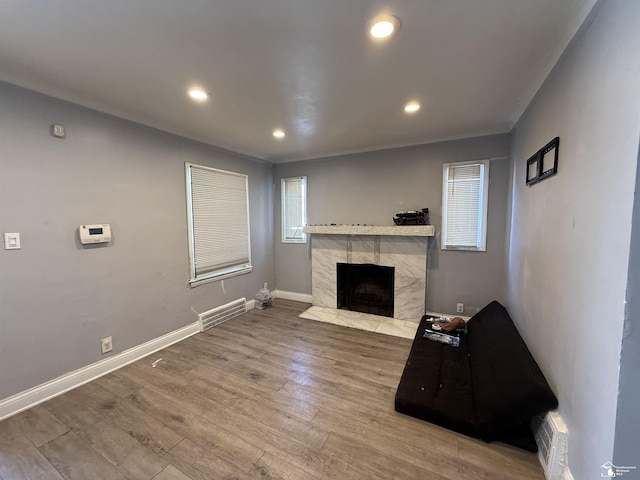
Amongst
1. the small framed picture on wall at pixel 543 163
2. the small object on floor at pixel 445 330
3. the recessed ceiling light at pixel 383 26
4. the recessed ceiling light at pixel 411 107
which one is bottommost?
the small object on floor at pixel 445 330

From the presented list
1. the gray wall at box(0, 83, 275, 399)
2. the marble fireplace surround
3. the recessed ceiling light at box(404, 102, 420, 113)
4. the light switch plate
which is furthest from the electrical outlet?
the recessed ceiling light at box(404, 102, 420, 113)

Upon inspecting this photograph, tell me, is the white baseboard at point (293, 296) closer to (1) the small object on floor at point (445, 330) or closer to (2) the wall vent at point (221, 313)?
(2) the wall vent at point (221, 313)

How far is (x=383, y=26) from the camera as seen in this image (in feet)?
4.43

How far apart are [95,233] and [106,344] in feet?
3.49

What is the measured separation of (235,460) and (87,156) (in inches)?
106

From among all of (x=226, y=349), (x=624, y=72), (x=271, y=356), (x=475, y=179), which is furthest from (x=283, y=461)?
(x=475, y=179)

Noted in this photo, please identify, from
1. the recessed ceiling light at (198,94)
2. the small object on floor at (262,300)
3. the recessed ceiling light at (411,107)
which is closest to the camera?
the recessed ceiling light at (198,94)

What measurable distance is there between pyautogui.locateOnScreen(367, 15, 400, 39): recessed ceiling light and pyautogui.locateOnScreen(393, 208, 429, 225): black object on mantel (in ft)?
7.51

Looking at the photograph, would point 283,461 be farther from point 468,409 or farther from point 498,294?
point 498,294

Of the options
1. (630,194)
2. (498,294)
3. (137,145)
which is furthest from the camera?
(498,294)

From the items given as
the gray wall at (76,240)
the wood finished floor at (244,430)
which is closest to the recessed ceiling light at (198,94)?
the gray wall at (76,240)

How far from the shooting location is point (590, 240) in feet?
3.85

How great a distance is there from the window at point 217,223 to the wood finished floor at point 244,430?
1217mm

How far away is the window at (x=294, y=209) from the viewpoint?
433cm
